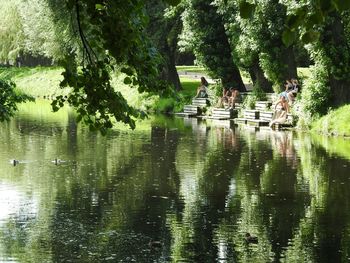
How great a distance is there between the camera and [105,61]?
6.72 metres

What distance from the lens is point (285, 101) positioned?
33.0 m

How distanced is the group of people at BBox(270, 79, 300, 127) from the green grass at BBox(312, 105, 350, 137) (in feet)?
7.48

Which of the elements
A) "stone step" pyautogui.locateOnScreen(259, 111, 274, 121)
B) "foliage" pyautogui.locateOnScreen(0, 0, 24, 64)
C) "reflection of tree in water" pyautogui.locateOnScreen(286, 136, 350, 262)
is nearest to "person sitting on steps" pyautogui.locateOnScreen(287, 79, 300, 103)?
"stone step" pyautogui.locateOnScreen(259, 111, 274, 121)

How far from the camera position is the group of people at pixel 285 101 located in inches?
1307

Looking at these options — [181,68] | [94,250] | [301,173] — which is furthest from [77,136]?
[181,68]

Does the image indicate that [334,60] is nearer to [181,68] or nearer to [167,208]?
[167,208]

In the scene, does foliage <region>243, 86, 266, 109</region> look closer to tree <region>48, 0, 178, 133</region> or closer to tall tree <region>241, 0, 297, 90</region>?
tall tree <region>241, 0, 297, 90</region>

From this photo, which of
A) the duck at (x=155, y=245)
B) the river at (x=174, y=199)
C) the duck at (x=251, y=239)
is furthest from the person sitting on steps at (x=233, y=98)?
the duck at (x=155, y=245)

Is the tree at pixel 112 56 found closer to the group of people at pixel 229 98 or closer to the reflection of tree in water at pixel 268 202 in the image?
the reflection of tree in water at pixel 268 202

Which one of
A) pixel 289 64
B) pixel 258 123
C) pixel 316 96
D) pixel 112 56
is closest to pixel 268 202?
pixel 112 56

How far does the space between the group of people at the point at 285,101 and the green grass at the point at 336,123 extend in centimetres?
228

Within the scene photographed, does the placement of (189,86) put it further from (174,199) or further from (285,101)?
(174,199)

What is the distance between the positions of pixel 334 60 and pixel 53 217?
18680mm

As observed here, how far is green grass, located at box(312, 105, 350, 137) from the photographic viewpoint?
29453 mm
